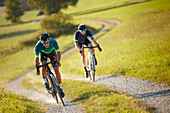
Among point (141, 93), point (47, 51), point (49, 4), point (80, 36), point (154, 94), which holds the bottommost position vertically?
point (141, 93)

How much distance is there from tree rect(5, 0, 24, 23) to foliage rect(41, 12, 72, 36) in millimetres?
31993

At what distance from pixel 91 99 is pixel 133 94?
1807mm

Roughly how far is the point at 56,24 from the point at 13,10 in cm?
3522

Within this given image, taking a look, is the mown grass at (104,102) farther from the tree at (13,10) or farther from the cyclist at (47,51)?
the tree at (13,10)

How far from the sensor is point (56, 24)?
36969 millimetres

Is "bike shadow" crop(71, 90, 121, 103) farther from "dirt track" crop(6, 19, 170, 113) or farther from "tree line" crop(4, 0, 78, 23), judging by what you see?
"tree line" crop(4, 0, 78, 23)

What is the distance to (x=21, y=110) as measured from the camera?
6.05 meters

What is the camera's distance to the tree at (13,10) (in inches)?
2351

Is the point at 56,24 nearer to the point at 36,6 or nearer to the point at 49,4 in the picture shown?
the point at 49,4

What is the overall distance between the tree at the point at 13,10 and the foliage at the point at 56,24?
3199 centimetres

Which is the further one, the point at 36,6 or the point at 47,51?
the point at 36,6

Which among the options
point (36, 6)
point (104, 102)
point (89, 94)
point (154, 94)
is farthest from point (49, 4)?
point (154, 94)

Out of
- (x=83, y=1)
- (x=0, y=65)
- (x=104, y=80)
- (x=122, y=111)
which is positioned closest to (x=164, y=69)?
(x=104, y=80)

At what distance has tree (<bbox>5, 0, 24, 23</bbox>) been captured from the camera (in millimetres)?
59719
